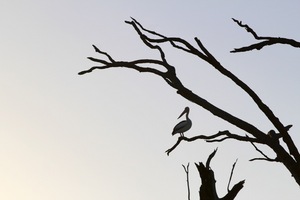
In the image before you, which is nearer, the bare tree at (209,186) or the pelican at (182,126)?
the bare tree at (209,186)

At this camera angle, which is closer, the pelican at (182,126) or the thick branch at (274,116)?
the thick branch at (274,116)

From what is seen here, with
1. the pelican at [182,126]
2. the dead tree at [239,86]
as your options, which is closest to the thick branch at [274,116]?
the dead tree at [239,86]

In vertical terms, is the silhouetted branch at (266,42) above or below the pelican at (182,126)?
below

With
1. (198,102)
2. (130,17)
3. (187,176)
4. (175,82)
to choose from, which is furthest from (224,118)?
(130,17)

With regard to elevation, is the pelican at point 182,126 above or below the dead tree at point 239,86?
above

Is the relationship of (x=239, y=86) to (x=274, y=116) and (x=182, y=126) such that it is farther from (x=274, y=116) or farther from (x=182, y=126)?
(x=182, y=126)

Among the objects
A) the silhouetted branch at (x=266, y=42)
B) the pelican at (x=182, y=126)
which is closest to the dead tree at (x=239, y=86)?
the silhouetted branch at (x=266, y=42)

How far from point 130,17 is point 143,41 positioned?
0.44 metres

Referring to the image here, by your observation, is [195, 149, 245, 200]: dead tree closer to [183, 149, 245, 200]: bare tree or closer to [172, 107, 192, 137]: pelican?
[183, 149, 245, 200]: bare tree

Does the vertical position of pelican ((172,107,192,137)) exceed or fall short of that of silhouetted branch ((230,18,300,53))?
it exceeds it

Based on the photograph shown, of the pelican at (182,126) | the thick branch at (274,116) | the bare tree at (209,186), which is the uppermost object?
the pelican at (182,126)

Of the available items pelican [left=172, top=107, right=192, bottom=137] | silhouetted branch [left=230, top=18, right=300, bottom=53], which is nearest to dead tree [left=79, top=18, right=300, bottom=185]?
silhouetted branch [left=230, top=18, right=300, bottom=53]

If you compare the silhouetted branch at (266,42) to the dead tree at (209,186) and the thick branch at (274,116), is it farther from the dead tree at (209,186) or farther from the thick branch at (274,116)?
the dead tree at (209,186)

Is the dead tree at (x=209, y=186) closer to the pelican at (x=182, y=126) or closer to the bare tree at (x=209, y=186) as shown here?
the bare tree at (x=209, y=186)
